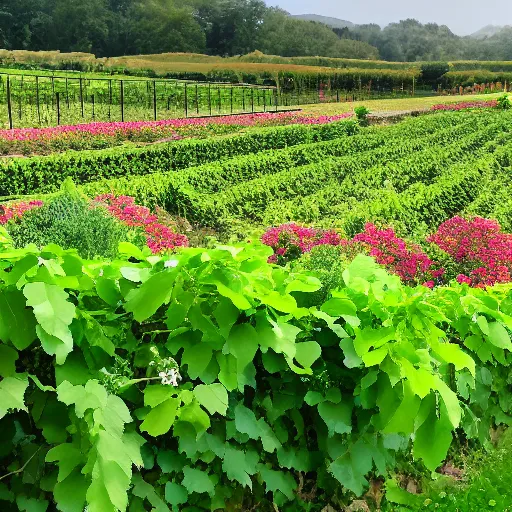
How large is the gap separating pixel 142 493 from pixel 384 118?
3241cm

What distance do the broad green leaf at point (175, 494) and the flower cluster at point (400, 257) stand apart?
5.34 meters

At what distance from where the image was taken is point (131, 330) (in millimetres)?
2492

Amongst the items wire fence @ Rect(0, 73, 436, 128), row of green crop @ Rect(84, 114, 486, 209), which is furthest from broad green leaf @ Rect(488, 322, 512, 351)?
wire fence @ Rect(0, 73, 436, 128)

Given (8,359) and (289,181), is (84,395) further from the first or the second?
(289,181)

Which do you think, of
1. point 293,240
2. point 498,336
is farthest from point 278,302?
point 293,240

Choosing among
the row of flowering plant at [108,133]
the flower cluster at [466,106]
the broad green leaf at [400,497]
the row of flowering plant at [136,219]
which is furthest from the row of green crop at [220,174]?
the flower cluster at [466,106]

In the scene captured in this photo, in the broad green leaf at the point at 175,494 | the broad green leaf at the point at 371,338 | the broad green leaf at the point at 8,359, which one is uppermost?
the broad green leaf at the point at 8,359

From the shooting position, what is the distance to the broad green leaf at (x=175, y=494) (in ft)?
8.05

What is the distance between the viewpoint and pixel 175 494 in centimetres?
247

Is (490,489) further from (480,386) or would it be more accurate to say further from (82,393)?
(82,393)

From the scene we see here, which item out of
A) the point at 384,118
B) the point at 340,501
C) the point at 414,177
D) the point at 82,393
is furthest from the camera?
the point at 384,118

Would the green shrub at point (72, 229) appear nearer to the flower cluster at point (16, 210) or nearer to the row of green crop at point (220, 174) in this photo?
the flower cluster at point (16, 210)

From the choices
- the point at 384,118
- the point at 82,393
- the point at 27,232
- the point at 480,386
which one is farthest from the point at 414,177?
the point at 384,118

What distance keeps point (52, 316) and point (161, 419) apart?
51cm
